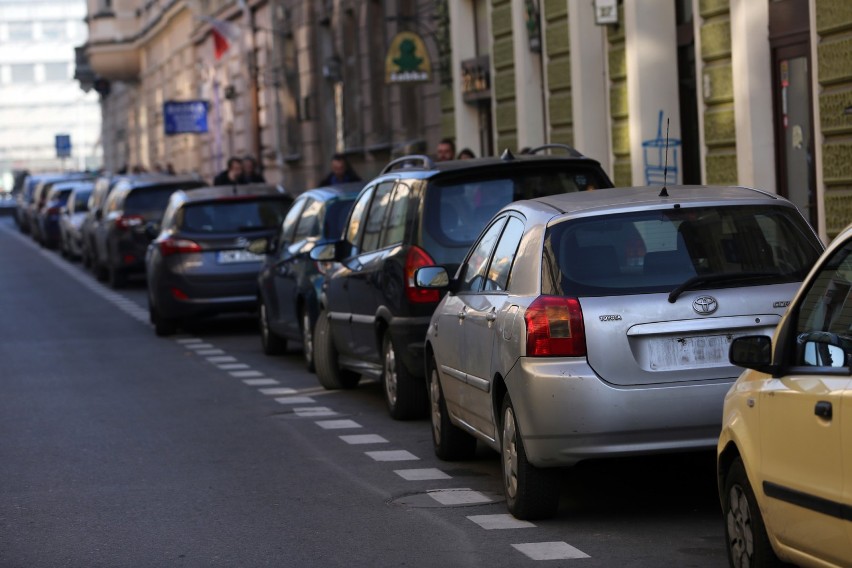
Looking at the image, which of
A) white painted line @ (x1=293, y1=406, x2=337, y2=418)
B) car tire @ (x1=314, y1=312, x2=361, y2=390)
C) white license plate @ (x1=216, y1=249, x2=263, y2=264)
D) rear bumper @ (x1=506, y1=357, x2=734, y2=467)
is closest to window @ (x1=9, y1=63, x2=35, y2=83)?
white license plate @ (x1=216, y1=249, x2=263, y2=264)

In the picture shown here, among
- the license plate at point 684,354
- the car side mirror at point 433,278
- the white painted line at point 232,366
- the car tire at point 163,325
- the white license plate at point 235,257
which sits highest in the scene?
the car side mirror at point 433,278

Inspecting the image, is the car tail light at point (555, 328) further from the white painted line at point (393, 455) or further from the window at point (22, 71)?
the window at point (22, 71)

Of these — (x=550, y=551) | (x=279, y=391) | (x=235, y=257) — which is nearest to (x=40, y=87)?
(x=235, y=257)

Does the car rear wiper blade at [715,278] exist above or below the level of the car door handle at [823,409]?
above

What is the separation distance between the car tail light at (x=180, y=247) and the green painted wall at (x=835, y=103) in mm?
7412

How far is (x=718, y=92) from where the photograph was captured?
727 inches

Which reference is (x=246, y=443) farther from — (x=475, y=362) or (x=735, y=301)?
(x=735, y=301)

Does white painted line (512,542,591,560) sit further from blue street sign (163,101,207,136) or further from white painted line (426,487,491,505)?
blue street sign (163,101,207,136)

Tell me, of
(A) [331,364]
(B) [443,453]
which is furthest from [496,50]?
(B) [443,453]

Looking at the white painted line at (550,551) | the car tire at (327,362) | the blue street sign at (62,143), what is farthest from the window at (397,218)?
the blue street sign at (62,143)

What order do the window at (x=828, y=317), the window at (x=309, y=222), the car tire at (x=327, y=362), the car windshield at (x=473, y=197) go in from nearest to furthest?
the window at (x=828, y=317) → the car windshield at (x=473, y=197) → the car tire at (x=327, y=362) → the window at (x=309, y=222)

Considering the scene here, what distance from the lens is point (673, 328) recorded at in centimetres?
806

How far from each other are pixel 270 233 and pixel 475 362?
1156 cm

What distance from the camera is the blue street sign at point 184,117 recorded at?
5116cm
